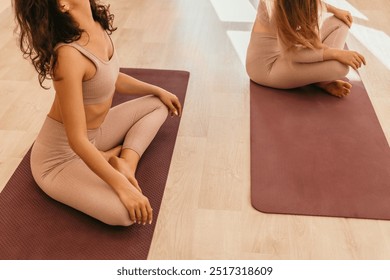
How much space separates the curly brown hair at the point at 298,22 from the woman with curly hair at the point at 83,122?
0.71 m

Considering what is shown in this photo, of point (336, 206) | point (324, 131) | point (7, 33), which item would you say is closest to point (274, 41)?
point (324, 131)

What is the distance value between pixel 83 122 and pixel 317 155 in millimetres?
938

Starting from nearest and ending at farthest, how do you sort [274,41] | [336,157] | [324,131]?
[336,157] < [324,131] < [274,41]

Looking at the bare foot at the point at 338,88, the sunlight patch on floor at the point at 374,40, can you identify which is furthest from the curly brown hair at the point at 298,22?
the sunlight patch on floor at the point at 374,40

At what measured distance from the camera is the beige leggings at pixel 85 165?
1.42 m

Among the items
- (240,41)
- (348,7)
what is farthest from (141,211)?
(348,7)

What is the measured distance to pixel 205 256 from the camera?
55.6 inches

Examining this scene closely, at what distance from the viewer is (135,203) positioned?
4.47ft

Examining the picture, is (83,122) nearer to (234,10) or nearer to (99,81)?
(99,81)

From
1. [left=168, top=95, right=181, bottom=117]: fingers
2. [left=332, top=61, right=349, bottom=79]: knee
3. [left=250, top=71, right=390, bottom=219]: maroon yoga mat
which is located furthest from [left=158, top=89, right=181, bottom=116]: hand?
[left=332, top=61, right=349, bottom=79]: knee

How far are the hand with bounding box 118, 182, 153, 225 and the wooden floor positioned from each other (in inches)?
5.1

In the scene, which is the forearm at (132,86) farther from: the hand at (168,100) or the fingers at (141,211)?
the fingers at (141,211)
